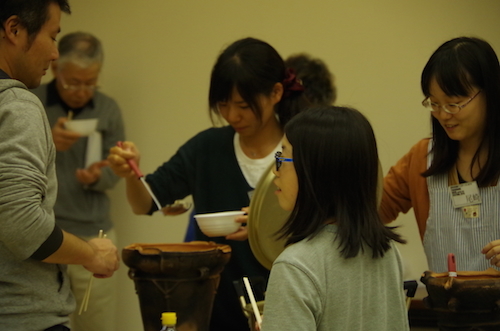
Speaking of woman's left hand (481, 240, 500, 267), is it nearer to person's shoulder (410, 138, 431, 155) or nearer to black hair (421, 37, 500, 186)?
black hair (421, 37, 500, 186)

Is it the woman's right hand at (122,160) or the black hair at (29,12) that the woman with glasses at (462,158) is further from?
the black hair at (29,12)

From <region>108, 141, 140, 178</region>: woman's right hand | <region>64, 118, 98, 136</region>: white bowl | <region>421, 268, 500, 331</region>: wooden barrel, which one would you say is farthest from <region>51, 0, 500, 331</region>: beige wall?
<region>421, 268, 500, 331</region>: wooden barrel

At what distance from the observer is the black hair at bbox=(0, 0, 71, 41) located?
4.70 feet

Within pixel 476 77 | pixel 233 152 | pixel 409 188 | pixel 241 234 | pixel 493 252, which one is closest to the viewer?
pixel 493 252

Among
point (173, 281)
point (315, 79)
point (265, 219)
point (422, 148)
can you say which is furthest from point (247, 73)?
point (315, 79)

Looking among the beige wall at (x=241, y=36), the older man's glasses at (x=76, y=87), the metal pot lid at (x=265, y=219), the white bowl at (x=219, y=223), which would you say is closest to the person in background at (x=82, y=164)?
the older man's glasses at (x=76, y=87)

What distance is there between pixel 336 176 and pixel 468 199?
0.73 m

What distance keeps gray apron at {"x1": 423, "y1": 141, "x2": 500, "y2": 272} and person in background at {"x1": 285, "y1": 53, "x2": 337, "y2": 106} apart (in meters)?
1.02

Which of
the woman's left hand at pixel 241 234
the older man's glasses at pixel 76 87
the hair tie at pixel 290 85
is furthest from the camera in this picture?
the older man's glasses at pixel 76 87

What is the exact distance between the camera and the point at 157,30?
371cm

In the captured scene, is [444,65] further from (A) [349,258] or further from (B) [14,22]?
(B) [14,22]

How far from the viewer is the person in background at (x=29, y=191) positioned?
4.37ft

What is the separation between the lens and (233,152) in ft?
6.82

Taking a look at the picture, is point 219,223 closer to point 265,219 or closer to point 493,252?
point 265,219
